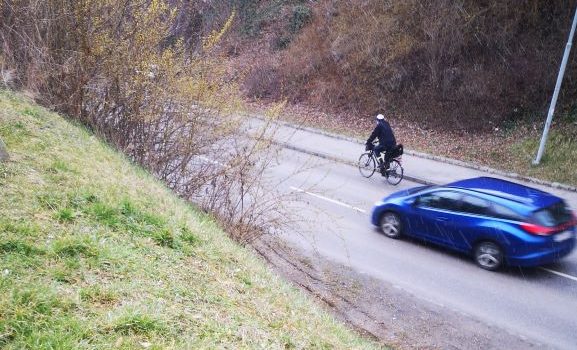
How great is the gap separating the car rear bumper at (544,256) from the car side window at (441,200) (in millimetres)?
1670

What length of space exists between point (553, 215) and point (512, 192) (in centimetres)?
90

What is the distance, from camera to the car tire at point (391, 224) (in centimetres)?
1193

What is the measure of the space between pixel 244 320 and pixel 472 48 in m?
Result: 20.8

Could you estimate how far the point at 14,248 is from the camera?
4551mm

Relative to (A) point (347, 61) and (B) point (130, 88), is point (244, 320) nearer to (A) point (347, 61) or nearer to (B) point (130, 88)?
(B) point (130, 88)

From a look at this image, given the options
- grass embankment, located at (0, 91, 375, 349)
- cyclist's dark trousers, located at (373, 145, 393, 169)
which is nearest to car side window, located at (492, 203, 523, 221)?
grass embankment, located at (0, 91, 375, 349)

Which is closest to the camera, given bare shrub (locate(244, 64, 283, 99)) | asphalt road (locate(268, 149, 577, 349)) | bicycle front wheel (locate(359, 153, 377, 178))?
asphalt road (locate(268, 149, 577, 349))

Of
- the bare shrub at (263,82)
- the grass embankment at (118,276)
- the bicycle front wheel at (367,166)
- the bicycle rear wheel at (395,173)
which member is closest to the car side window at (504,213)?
the grass embankment at (118,276)

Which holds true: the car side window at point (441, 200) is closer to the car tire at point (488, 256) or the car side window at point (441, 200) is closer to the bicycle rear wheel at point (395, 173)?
the car tire at point (488, 256)

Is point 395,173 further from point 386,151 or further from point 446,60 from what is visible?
point 446,60

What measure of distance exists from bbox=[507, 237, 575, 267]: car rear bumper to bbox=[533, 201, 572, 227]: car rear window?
1.50 ft

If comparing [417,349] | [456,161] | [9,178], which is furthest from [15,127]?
[456,161]

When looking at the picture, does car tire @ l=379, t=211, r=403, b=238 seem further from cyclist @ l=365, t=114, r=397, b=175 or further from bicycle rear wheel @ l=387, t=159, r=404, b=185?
bicycle rear wheel @ l=387, t=159, r=404, b=185

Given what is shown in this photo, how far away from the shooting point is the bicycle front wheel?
17.1m
